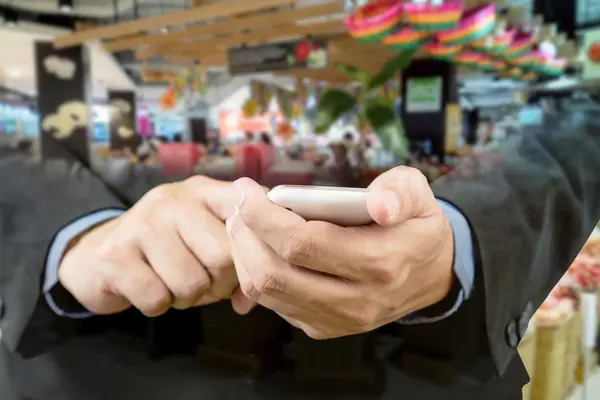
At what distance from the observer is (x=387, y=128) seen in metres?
1.65

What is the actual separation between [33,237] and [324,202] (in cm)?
29

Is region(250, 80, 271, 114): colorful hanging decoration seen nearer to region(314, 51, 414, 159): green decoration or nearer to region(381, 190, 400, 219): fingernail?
region(314, 51, 414, 159): green decoration

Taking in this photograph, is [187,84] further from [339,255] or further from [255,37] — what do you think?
[339,255]

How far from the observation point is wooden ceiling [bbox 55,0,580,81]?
183 cm

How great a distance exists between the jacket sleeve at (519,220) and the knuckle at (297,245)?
21 cm

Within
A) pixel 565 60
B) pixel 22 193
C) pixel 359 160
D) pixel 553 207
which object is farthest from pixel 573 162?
pixel 565 60

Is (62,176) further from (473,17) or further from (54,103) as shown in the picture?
(54,103)

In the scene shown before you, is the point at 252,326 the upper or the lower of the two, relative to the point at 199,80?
lower

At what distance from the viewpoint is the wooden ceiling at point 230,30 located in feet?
6.00

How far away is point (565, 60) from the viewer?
11.8ft

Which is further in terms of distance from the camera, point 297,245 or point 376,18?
point 376,18

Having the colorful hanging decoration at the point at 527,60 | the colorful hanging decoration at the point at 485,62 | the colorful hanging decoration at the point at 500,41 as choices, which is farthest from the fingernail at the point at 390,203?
the colorful hanging decoration at the point at 527,60

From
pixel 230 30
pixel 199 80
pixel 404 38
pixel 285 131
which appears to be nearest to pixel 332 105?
pixel 404 38

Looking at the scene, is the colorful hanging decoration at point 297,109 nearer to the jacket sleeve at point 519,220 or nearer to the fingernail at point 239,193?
the jacket sleeve at point 519,220
